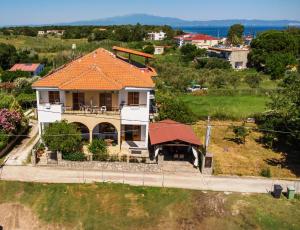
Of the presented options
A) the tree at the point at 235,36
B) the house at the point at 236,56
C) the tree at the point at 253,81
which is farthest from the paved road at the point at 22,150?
the tree at the point at 235,36

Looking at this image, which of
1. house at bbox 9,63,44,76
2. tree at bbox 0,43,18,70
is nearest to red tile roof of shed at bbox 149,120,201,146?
house at bbox 9,63,44,76

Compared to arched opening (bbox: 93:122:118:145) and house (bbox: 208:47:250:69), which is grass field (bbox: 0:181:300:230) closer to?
arched opening (bbox: 93:122:118:145)

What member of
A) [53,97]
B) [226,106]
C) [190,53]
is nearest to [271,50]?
[190,53]

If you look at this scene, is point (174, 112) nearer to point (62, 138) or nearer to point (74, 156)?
point (74, 156)

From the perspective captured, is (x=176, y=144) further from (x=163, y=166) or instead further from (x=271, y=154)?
(x=271, y=154)

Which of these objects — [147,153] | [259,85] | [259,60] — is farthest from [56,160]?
[259,60]

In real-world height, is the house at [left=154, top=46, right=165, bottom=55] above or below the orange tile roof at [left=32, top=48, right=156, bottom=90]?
below

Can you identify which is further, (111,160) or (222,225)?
(111,160)
